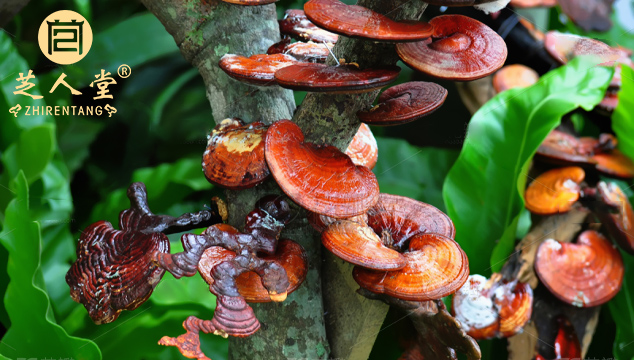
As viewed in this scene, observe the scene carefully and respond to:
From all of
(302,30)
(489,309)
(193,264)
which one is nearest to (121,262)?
(193,264)

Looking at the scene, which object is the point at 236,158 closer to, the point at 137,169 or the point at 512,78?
the point at 137,169

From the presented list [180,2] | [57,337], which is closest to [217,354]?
[57,337]

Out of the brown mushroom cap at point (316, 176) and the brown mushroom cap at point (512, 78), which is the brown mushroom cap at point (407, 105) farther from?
the brown mushroom cap at point (512, 78)

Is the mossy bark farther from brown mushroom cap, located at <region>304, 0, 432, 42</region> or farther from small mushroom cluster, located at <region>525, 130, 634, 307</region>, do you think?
small mushroom cluster, located at <region>525, 130, 634, 307</region>

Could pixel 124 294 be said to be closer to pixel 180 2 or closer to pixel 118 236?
pixel 118 236

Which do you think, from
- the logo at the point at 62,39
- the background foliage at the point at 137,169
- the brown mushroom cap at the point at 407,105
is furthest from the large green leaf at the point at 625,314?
the logo at the point at 62,39

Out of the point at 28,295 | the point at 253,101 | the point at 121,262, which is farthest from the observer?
the point at 28,295
